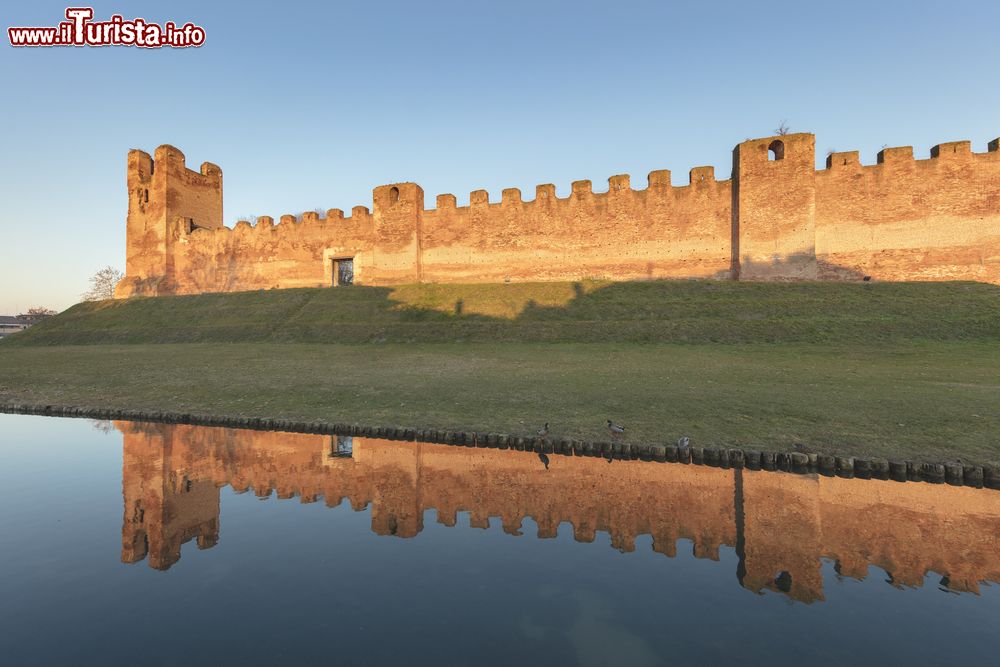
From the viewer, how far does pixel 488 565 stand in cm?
450

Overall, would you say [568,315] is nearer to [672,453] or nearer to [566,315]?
[566,315]

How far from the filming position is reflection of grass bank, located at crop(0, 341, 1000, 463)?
794cm

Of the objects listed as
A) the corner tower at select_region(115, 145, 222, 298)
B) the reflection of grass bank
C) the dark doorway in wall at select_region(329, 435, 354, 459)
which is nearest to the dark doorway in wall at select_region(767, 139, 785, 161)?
the reflection of grass bank

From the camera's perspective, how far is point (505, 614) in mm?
3742

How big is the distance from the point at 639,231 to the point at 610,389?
18272mm

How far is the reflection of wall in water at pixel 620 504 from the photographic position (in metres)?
4.57

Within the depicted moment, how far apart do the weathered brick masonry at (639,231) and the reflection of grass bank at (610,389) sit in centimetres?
972

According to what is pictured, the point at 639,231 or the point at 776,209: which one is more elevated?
the point at 776,209

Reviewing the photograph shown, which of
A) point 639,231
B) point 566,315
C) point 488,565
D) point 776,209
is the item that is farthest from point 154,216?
point 488,565

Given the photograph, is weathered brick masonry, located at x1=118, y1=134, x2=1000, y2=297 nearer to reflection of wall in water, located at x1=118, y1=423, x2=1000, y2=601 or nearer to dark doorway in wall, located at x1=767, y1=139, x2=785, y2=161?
dark doorway in wall, located at x1=767, y1=139, x2=785, y2=161

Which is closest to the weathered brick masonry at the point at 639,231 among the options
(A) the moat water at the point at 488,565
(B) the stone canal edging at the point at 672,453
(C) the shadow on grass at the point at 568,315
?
(C) the shadow on grass at the point at 568,315

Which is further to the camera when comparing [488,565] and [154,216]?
[154,216]

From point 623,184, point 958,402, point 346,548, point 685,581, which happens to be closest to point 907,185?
point 623,184

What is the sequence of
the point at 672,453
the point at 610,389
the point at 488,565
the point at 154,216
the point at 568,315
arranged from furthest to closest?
the point at 154,216, the point at 568,315, the point at 610,389, the point at 672,453, the point at 488,565
